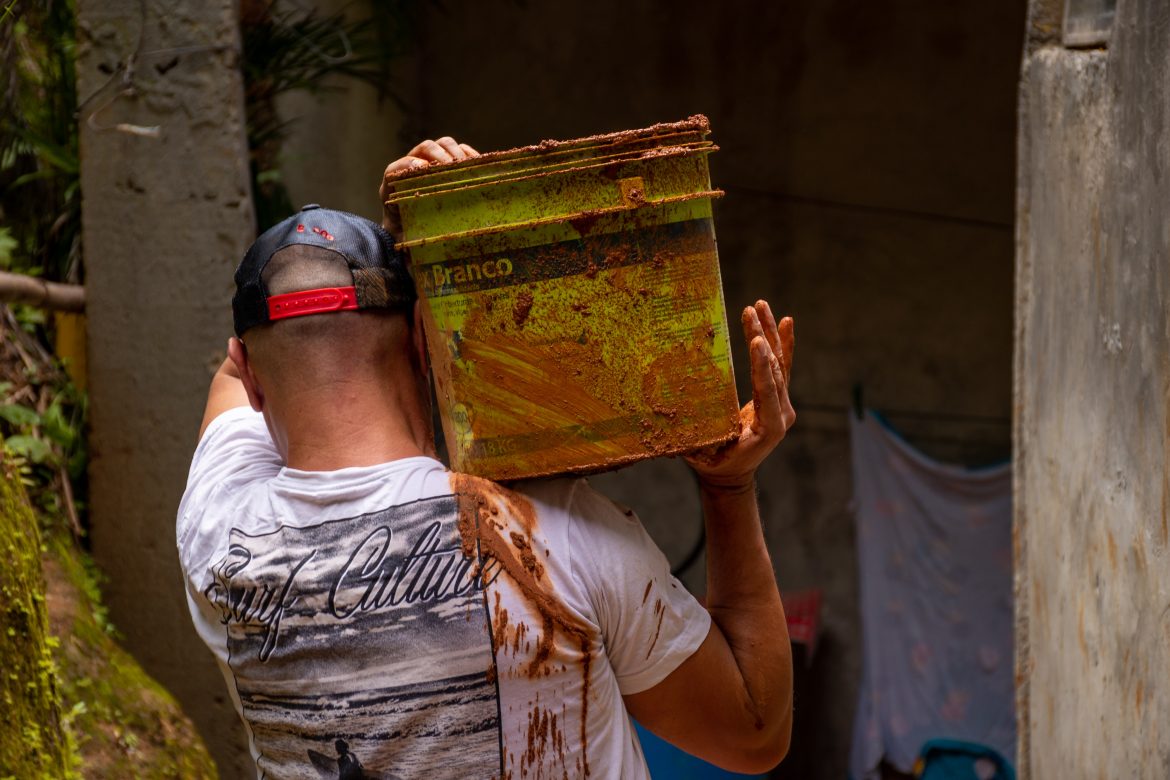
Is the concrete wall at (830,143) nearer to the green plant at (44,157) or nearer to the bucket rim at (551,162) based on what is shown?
the green plant at (44,157)

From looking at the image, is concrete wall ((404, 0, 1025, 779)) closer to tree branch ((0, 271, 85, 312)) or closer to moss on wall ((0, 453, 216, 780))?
tree branch ((0, 271, 85, 312))

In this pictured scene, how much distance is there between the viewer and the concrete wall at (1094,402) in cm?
213

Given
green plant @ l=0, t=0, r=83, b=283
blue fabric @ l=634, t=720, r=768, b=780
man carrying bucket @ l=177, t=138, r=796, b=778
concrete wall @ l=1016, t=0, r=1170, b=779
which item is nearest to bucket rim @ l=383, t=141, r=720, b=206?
man carrying bucket @ l=177, t=138, r=796, b=778

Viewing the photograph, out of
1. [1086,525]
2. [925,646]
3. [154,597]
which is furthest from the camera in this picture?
[925,646]

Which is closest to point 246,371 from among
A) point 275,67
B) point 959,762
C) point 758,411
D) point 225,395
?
point 225,395

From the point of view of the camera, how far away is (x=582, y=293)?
159 centimetres

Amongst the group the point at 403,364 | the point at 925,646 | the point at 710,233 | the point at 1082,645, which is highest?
→ the point at 710,233

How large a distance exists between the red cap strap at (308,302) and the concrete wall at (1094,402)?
4.49 feet

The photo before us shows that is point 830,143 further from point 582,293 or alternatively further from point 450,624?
point 450,624

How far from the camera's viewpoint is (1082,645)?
256 cm

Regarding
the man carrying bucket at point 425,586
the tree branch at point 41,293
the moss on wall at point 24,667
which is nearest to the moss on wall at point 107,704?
the moss on wall at point 24,667

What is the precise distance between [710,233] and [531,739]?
0.73 m

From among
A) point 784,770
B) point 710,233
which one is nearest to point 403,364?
point 710,233

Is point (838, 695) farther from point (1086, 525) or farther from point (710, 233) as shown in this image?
point (710, 233)
